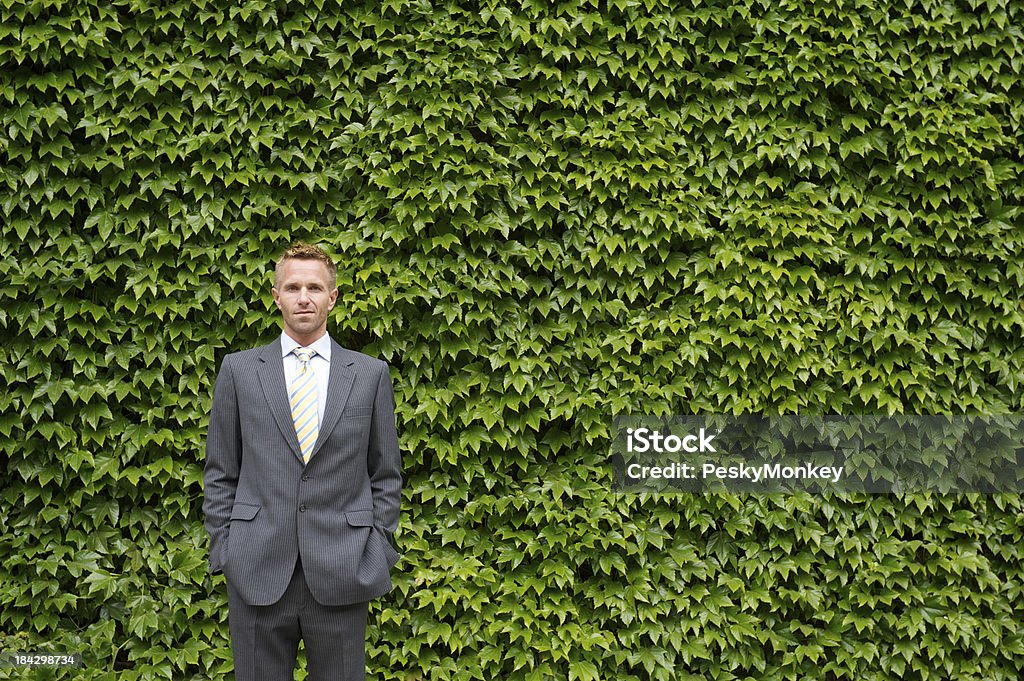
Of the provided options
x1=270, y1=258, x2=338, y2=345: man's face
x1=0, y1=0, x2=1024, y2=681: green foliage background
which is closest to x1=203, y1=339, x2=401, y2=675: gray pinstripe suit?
x1=270, y1=258, x2=338, y2=345: man's face

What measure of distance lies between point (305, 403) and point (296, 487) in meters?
0.27

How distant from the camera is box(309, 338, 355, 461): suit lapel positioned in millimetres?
2523

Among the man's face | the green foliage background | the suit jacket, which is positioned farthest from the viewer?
the green foliage background

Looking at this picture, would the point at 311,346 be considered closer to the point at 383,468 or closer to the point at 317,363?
the point at 317,363

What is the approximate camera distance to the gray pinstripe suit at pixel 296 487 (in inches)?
96.3

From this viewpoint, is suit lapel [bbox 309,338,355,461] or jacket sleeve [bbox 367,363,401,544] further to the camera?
jacket sleeve [bbox 367,363,401,544]

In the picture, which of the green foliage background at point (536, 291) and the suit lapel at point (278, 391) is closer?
the suit lapel at point (278, 391)

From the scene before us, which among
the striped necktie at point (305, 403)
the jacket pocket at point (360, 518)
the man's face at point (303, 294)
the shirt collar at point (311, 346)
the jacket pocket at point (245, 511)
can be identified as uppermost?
the man's face at point (303, 294)

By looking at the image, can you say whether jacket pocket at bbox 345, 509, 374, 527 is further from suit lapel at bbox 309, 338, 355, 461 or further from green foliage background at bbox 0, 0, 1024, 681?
green foliage background at bbox 0, 0, 1024, 681

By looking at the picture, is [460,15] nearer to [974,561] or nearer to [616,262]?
[616,262]

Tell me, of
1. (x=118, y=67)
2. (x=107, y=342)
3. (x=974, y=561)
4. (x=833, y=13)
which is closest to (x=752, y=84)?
(x=833, y=13)

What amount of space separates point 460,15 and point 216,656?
314 cm

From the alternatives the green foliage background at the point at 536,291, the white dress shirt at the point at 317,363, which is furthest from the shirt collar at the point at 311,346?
the green foliage background at the point at 536,291

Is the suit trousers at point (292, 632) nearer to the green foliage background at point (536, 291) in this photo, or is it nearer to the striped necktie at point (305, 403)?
the striped necktie at point (305, 403)
